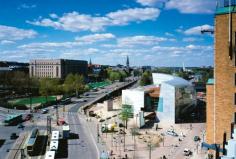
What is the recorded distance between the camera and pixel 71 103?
13725cm

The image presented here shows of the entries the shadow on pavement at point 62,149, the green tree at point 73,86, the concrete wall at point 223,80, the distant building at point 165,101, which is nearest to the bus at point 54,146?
the shadow on pavement at point 62,149

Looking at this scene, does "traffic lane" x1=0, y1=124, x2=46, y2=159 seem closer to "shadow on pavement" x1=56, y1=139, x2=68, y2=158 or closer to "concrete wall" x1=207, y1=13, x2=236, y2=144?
"shadow on pavement" x1=56, y1=139, x2=68, y2=158

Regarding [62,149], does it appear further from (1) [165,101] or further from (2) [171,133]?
(1) [165,101]

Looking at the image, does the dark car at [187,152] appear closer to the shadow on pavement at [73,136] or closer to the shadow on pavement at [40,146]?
the shadow on pavement at [73,136]

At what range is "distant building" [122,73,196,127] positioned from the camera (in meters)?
95.9

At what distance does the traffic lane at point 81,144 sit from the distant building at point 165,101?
16593mm

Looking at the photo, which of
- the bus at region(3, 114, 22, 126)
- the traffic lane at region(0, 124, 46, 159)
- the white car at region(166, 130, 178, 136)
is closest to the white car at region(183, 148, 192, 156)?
the white car at region(166, 130, 178, 136)

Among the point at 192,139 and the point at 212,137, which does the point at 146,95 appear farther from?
the point at 212,137

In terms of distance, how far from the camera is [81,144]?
6906 centimetres

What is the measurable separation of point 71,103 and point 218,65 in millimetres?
101724

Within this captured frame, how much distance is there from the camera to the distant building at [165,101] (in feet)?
315

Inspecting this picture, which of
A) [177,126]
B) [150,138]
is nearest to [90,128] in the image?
[150,138]

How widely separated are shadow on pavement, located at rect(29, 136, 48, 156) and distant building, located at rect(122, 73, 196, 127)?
28.0 m

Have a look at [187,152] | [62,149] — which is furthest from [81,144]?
[187,152]
